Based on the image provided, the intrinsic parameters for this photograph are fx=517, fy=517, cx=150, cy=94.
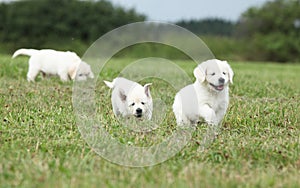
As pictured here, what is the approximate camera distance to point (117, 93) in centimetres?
542

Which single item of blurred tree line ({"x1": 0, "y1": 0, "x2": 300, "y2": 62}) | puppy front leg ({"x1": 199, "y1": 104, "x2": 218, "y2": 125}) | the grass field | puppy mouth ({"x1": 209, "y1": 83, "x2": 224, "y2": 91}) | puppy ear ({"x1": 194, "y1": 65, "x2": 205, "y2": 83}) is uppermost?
blurred tree line ({"x1": 0, "y1": 0, "x2": 300, "y2": 62})

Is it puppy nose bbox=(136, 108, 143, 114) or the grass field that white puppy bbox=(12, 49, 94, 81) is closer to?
the grass field

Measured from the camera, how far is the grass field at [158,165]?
112 inches

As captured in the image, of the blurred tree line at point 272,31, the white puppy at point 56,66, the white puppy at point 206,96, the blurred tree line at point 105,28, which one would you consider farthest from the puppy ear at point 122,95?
the blurred tree line at point 272,31

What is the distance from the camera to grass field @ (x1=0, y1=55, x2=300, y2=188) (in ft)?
9.37

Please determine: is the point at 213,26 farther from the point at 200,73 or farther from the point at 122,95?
the point at 200,73

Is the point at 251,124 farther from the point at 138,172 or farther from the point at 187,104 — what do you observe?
the point at 138,172

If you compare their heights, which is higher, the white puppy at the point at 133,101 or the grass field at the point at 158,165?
the white puppy at the point at 133,101

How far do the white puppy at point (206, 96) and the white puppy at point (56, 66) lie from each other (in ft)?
15.8

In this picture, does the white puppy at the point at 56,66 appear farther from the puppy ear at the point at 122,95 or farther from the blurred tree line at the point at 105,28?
the blurred tree line at the point at 105,28


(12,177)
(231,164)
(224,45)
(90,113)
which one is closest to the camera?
(12,177)

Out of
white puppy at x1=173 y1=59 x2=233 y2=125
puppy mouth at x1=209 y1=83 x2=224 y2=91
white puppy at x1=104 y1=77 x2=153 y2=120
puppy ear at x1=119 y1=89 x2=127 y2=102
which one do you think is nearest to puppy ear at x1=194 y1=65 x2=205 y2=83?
white puppy at x1=173 y1=59 x2=233 y2=125

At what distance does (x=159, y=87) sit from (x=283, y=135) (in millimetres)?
3994

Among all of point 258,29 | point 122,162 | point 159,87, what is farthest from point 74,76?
point 258,29
